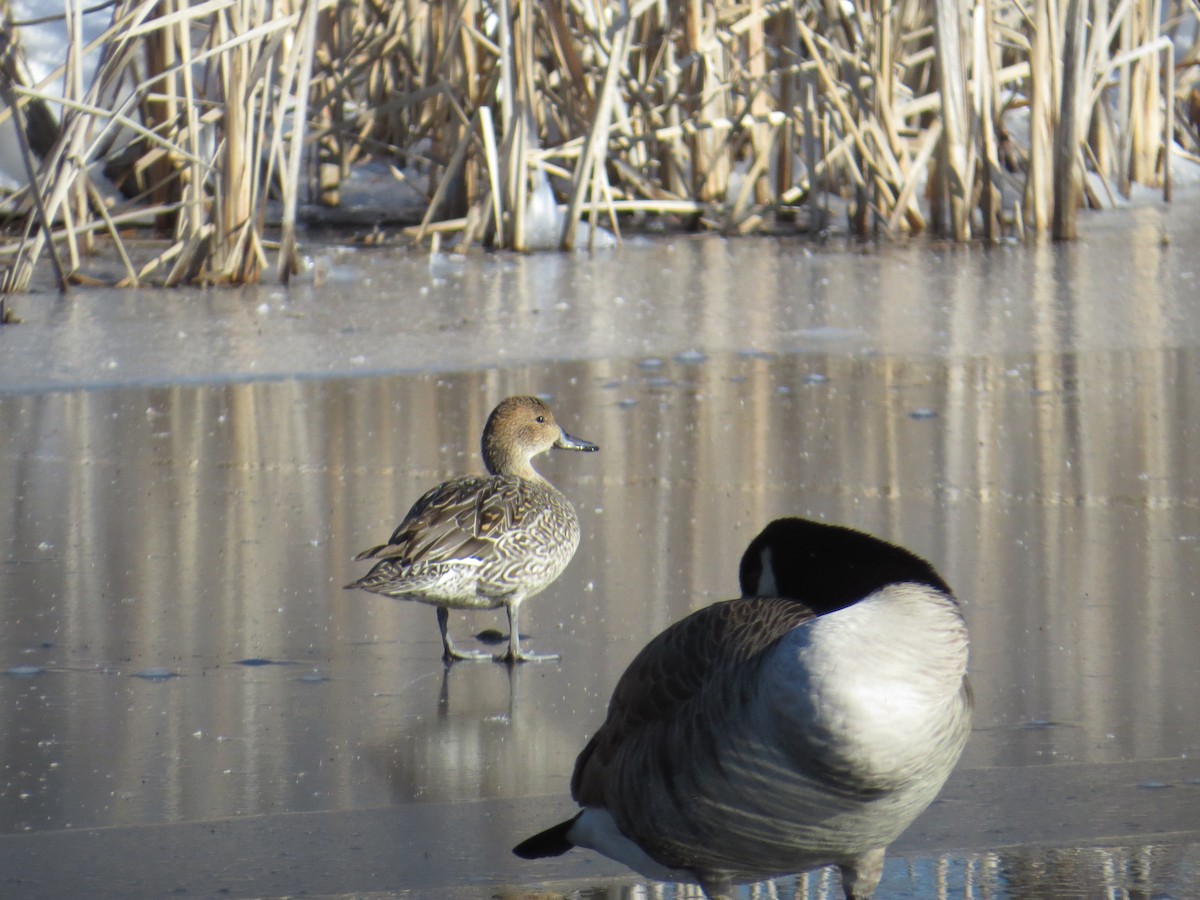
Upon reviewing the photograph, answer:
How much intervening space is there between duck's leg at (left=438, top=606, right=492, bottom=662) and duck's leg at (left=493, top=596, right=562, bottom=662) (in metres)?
0.05

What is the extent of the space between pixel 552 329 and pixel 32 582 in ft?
13.7

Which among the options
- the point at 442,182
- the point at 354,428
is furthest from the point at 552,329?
the point at 442,182

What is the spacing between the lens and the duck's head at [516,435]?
5.07 meters

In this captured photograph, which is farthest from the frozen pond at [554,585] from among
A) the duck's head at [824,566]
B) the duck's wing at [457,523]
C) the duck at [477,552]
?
the duck's head at [824,566]

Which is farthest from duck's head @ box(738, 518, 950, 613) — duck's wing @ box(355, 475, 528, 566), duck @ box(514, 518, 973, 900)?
duck's wing @ box(355, 475, 528, 566)

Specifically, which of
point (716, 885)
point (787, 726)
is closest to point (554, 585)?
point (716, 885)

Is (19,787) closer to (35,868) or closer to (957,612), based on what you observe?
(35,868)

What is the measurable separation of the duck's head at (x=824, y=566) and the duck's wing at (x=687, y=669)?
5 cm

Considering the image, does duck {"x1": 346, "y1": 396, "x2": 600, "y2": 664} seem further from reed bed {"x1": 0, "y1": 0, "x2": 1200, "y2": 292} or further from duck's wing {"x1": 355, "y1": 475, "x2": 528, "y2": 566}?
reed bed {"x1": 0, "y1": 0, "x2": 1200, "y2": 292}

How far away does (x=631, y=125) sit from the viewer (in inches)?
460

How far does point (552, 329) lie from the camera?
27.8 ft

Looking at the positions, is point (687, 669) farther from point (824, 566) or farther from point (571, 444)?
point (571, 444)

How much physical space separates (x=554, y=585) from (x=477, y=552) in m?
0.71

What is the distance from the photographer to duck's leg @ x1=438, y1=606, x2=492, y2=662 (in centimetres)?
418
